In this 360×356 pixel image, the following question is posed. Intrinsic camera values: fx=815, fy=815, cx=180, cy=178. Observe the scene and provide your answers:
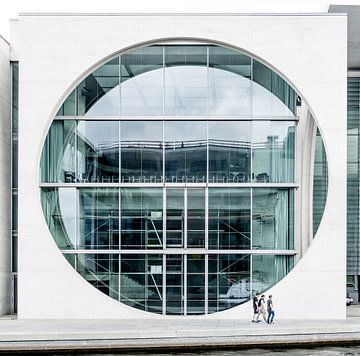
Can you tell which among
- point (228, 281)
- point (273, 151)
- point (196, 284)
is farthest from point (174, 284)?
point (273, 151)

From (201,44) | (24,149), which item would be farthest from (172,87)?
(24,149)

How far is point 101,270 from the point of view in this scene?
2641cm

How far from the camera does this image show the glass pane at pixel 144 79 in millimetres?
26797

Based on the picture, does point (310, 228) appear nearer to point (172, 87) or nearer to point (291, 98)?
point (291, 98)

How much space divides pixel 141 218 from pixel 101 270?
212cm

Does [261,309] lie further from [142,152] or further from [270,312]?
[142,152]

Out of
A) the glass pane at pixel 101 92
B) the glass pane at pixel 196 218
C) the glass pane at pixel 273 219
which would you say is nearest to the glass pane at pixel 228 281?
the glass pane at pixel 196 218

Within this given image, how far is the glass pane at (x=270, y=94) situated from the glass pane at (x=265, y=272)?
4.75 metres

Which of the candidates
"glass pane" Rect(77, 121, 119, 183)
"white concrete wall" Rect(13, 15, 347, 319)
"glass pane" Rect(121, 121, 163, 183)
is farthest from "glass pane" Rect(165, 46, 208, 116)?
"glass pane" Rect(77, 121, 119, 183)

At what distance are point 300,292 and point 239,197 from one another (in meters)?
3.62

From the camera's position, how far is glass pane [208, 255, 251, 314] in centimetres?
2627

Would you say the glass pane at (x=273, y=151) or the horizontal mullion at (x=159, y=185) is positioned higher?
the glass pane at (x=273, y=151)

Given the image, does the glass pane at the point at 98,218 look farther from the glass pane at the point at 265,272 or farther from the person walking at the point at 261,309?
the person walking at the point at 261,309

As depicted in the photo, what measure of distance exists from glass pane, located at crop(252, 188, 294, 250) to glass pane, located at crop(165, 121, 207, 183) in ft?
6.61
